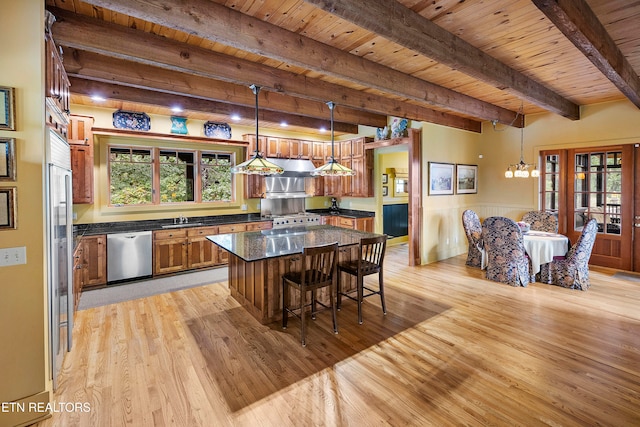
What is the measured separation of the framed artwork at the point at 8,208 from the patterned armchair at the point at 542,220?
689 centimetres

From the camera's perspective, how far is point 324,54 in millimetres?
2881

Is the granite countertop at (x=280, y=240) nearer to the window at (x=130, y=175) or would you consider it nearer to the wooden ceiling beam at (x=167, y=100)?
the wooden ceiling beam at (x=167, y=100)

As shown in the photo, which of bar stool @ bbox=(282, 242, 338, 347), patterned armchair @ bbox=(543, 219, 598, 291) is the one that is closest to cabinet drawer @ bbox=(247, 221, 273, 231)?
bar stool @ bbox=(282, 242, 338, 347)

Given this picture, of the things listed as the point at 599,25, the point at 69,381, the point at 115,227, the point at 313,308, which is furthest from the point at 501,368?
the point at 115,227

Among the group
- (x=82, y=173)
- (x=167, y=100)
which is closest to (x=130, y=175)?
(x=82, y=173)

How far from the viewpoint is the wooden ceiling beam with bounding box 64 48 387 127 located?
118 inches

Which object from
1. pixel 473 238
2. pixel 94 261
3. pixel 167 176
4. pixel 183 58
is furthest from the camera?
pixel 167 176

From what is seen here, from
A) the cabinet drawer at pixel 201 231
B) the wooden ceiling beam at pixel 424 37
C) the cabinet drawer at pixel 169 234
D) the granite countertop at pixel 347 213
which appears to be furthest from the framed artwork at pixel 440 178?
the cabinet drawer at pixel 169 234

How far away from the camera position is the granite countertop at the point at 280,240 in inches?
124

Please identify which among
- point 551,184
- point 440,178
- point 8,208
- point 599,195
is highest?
point 440,178

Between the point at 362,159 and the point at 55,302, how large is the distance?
5644mm

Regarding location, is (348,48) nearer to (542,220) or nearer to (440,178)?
(440,178)

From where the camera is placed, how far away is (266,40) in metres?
2.48

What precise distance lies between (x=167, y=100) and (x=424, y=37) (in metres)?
3.43
